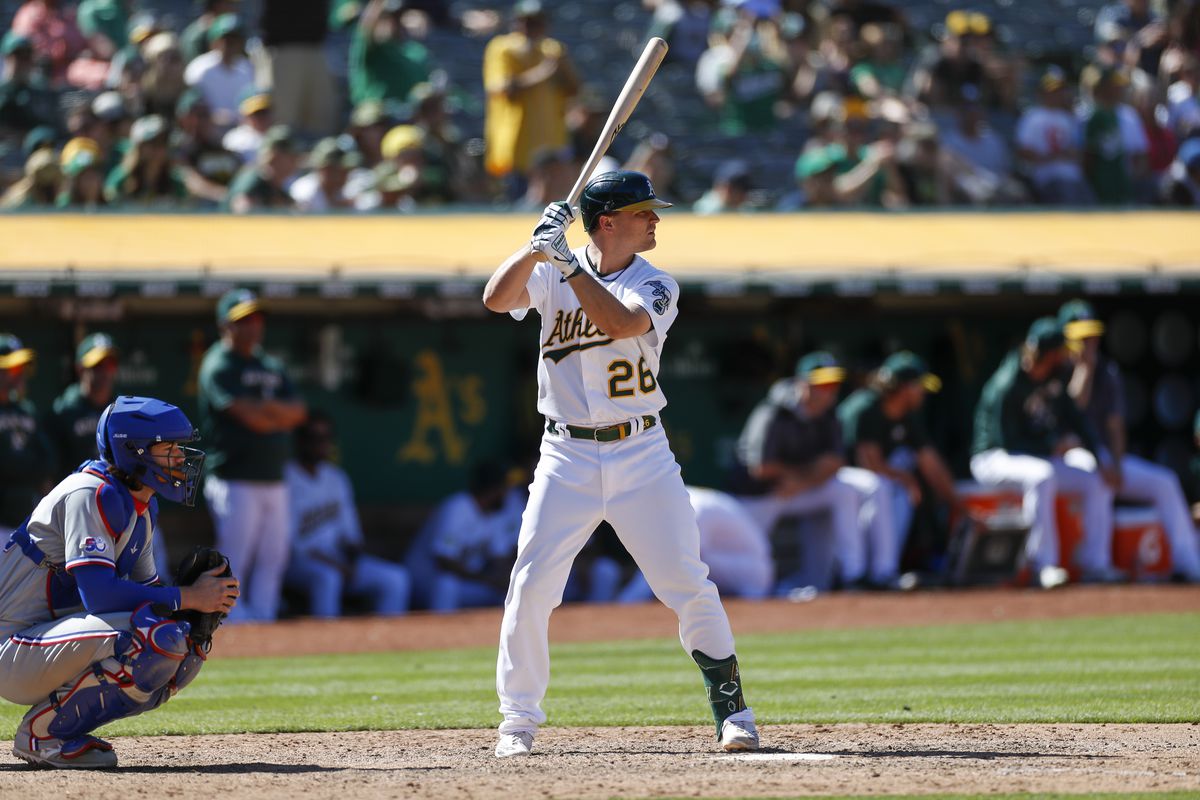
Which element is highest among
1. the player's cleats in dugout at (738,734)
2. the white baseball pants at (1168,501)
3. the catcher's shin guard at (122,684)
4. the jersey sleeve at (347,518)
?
the catcher's shin guard at (122,684)

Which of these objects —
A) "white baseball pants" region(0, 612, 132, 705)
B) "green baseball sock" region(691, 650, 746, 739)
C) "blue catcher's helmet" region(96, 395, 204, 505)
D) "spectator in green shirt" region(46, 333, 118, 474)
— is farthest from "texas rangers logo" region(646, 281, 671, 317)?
"spectator in green shirt" region(46, 333, 118, 474)

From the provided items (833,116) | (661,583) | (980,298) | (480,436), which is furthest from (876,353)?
(661,583)

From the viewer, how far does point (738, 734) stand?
5.52 m

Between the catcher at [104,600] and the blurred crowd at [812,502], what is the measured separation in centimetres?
526

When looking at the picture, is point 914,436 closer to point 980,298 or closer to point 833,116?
point 980,298

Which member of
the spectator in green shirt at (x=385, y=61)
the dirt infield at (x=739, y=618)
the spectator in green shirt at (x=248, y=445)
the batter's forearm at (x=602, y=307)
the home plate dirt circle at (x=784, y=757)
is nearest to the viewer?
the batter's forearm at (x=602, y=307)

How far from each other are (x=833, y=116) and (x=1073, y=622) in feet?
18.7

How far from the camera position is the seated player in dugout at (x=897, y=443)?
12.3 metres

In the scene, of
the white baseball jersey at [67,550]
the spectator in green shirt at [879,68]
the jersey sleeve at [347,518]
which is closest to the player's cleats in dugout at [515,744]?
the white baseball jersey at [67,550]

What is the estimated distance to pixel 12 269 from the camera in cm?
1085

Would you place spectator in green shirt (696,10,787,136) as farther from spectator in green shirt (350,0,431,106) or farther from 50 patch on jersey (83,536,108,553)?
50 patch on jersey (83,536,108,553)

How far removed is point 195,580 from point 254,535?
17.8 ft

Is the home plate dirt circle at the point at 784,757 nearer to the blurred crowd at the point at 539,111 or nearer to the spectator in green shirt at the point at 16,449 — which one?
the spectator in green shirt at the point at 16,449

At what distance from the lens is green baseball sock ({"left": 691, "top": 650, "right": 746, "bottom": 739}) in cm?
554
